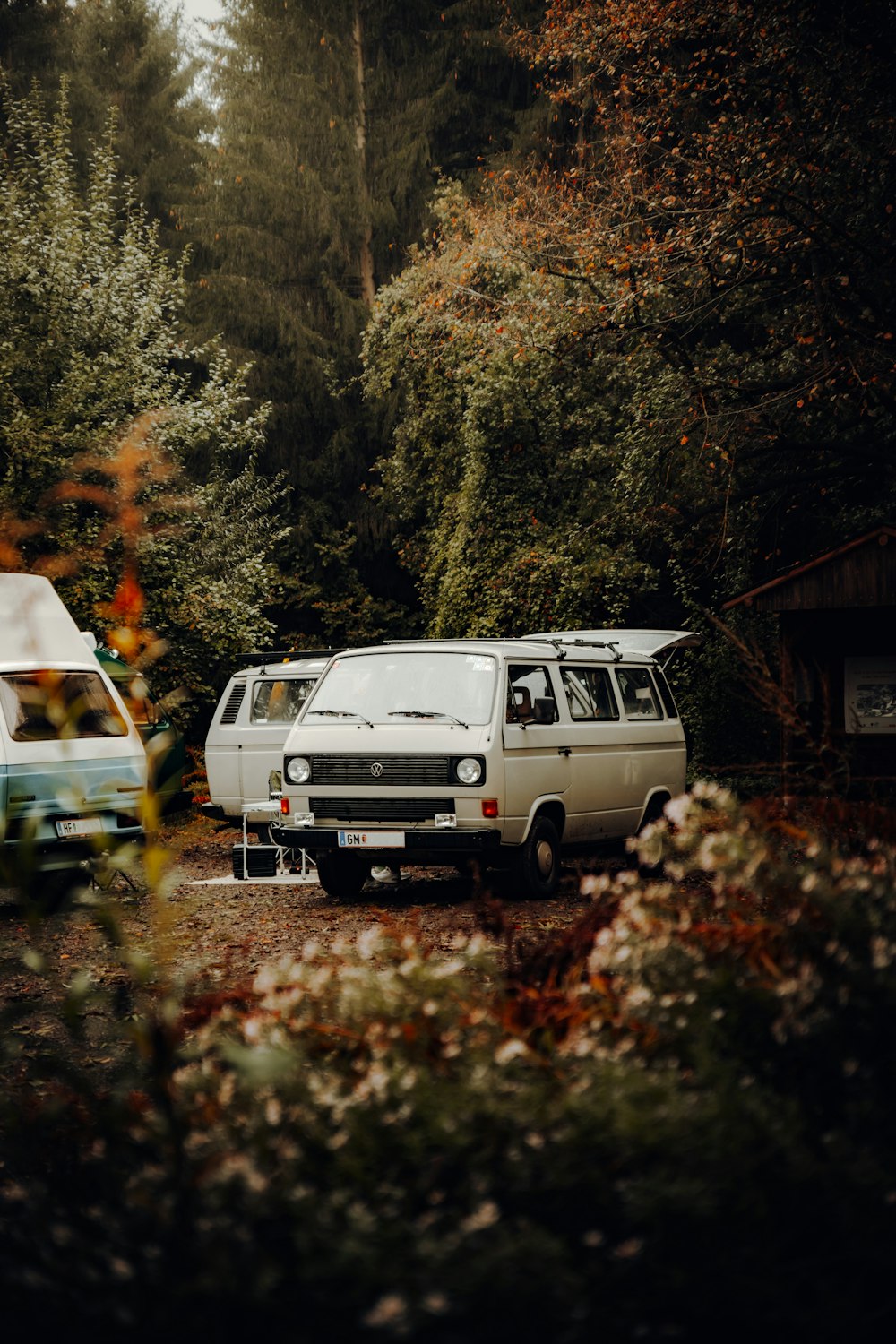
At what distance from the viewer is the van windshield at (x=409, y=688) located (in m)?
11.8

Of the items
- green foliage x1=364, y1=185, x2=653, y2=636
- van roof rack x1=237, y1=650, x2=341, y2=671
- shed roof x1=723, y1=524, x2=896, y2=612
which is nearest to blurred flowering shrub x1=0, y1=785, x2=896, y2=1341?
van roof rack x1=237, y1=650, x2=341, y2=671

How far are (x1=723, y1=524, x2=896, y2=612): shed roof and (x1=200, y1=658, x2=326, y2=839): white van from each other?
6.07 m

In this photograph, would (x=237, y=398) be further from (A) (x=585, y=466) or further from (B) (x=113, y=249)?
(A) (x=585, y=466)

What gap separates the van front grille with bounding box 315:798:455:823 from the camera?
1138 cm

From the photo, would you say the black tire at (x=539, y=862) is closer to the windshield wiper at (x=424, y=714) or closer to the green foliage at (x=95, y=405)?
the windshield wiper at (x=424, y=714)

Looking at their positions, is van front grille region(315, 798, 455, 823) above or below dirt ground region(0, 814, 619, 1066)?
above

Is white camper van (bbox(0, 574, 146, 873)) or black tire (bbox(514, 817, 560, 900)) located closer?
white camper van (bbox(0, 574, 146, 873))

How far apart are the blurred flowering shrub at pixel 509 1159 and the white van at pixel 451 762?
7474 millimetres

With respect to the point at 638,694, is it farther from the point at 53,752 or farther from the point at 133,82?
the point at 133,82

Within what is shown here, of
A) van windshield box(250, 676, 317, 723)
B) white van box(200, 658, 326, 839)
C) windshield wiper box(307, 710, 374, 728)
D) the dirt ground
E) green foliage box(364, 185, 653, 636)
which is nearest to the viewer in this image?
the dirt ground

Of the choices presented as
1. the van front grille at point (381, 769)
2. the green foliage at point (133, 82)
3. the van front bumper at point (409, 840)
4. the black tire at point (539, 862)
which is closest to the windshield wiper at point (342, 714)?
the van front grille at point (381, 769)

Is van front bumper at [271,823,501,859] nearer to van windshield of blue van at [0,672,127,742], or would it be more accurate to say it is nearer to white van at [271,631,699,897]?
white van at [271,631,699,897]

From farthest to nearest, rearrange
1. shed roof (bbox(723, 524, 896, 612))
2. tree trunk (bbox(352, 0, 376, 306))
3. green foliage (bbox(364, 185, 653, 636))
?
tree trunk (bbox(352, 0, 376, 306)) < green foliage (bbox(364, 185, 653, 636)) < shed roof (bbox(723, 524, 896, 612))

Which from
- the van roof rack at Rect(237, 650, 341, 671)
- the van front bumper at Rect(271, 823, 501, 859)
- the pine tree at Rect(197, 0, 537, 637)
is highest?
the pine tree at Rect(197, 0, 537, 637)
